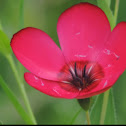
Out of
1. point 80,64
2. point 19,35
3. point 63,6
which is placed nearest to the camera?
point 19,35

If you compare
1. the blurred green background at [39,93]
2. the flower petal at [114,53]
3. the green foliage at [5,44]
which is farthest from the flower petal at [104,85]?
the blurred green background at [39,93]

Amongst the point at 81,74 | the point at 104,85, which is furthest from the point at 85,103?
the point at 81,74

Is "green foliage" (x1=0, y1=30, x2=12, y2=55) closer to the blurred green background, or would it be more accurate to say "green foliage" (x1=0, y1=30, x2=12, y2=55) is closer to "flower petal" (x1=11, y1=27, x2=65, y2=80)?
"flower petal" (x1=11, y1=27, x2=65, y2=80)

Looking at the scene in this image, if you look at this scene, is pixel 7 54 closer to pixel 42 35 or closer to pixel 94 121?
pixel 42 35

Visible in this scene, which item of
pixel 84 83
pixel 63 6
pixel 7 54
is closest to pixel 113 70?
pixel 84 83

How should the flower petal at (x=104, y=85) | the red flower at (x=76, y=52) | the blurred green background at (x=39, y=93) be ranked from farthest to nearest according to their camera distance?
1. the blurred green background at (x=39, y=93)
2. the red flower at (x=76, y=52)
3. the flower petal at (x=104, y=85)

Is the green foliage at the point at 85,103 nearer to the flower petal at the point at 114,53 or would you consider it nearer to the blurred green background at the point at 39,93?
the flower petal at the point at 114,53
